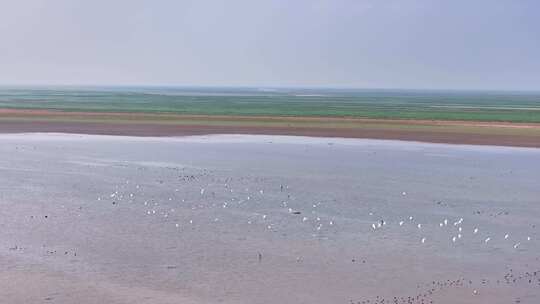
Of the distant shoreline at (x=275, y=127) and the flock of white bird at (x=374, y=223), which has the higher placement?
the distant shoreline at (x=275, y=127)

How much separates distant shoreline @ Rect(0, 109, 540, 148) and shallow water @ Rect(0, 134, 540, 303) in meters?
15.0

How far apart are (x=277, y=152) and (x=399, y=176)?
375 inches

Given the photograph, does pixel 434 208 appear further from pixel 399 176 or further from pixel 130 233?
pixel 130 233

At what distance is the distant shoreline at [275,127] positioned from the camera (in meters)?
47.5

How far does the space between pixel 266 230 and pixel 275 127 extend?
36.7m

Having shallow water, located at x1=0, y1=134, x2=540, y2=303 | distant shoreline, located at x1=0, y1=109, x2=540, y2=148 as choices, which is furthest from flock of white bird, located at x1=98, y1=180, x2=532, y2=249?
distant shoreline, located at x1=0, y1=109, x2=540, y2=148

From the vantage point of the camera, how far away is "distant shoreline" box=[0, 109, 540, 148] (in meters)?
47.5

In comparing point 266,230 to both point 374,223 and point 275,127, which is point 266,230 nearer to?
point 374,223

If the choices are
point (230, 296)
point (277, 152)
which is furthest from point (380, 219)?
point (277, 152)

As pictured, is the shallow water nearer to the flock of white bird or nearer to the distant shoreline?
the flock of white bird

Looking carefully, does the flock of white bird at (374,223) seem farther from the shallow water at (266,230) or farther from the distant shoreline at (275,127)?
the distant shoreline at (275,127)

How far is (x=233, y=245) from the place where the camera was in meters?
15.7

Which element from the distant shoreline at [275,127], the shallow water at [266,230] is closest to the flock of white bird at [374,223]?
the shallow water at [266,230]

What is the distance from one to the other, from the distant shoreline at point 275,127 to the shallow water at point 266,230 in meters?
15.0
